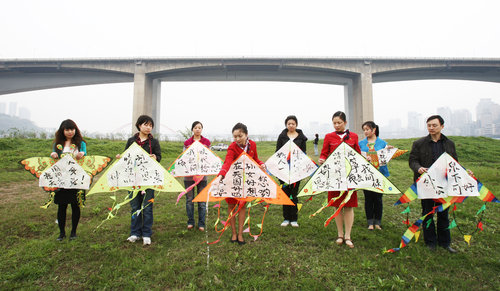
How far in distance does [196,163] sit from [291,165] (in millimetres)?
1875

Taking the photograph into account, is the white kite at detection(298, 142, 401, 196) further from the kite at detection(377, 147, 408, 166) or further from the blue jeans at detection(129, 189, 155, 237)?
the blue jeans at detection(129, 189, 155, 237)

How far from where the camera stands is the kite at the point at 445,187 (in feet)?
10.8

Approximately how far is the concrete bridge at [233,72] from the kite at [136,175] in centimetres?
2679

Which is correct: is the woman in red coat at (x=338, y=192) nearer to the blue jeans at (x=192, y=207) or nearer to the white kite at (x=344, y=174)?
the white kite at (x=344, y=174)

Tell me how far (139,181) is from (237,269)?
2.06m

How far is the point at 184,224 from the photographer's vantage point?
478 centimetres

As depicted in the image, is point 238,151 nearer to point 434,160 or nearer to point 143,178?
point 143,178

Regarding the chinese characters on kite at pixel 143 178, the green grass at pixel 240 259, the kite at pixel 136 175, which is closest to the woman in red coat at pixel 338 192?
the green grass at pixel 240 259

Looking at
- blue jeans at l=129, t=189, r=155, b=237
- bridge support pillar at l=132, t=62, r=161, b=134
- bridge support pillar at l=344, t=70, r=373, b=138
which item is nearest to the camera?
blue jeans at l=129, t=189, r=155, b=237

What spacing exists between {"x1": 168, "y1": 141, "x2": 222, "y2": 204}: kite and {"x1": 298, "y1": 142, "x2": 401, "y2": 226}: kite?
195 cm

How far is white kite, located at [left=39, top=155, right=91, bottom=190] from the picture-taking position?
12.2ft

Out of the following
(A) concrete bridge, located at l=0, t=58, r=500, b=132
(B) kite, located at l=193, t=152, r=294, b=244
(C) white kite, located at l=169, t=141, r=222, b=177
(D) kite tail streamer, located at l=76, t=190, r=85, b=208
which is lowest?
(D) kite tail streamer, located at l=76, t=190, r=85, b=208

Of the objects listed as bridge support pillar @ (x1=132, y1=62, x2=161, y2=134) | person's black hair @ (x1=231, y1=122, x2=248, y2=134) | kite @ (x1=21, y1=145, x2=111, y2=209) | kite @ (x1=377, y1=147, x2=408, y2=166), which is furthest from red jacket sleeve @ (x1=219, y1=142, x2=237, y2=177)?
bridge support pillar @ (x1=132, y1=62, x2=161, y2=134)

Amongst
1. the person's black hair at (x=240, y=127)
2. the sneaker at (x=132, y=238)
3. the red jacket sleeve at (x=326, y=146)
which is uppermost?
the person's black hair at (x=240, y=127)
